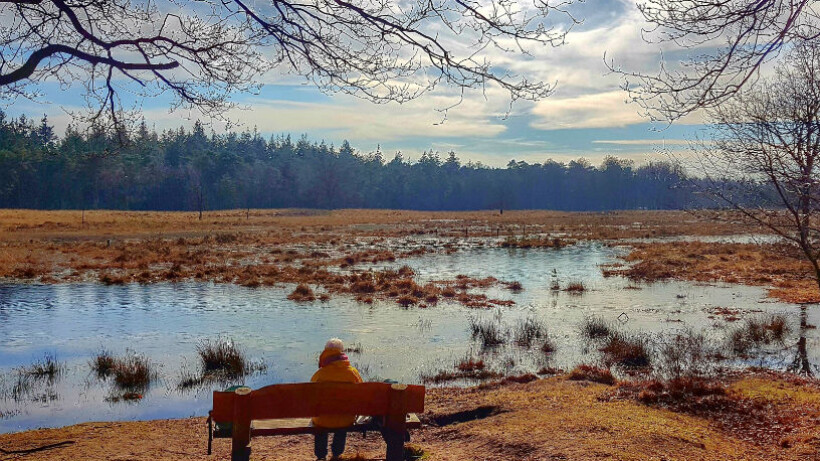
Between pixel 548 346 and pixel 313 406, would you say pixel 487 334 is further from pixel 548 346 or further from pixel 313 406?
pixel 313 406

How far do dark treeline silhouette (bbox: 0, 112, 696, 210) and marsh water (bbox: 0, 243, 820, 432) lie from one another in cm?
4059

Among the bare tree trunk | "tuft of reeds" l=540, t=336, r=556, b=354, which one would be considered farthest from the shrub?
the bare tree trunk

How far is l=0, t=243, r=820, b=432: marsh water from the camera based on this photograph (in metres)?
10.5

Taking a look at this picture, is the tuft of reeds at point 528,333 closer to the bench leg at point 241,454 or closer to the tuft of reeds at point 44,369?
the tuft of reeds at point 44,369

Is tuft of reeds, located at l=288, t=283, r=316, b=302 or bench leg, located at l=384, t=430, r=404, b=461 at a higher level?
bench leg, located at l=384, t=430, r=404, b=461

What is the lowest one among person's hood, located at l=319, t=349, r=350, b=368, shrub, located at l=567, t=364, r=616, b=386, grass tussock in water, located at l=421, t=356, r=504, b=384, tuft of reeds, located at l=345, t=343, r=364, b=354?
tuft of reeds, located at l=345, t=343, r=364, b=354

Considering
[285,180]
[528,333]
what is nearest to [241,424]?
[528,333]

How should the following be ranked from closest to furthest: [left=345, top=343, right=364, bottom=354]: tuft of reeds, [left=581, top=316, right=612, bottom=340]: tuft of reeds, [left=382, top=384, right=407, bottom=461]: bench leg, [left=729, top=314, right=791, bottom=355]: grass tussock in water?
[left=382, top=384, right=407, bottom=461]: bench leg
[left=345, top=343, right=364, bottom=354]: tuft of reeds
[left=729, top=314, right=791, bottom=355]: grass tussock in water
[left=581, top=316, right=612, bottom=340]: tuft of reeds

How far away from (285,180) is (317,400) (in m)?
123

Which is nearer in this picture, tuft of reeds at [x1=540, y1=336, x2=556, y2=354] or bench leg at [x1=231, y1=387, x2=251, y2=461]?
bench leg at [x1=231, y1=387, x2=251, y2=461]

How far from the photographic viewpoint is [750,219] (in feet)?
37.9

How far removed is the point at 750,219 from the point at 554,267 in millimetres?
19663

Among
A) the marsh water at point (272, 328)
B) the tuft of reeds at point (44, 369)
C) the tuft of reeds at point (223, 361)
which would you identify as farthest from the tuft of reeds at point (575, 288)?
the tuft of reeds at point (44, 369)

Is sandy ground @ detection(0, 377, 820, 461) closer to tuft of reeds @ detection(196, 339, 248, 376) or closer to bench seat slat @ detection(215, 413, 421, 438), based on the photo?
bench seat slat @ detection(215, 413, 421, 438)
